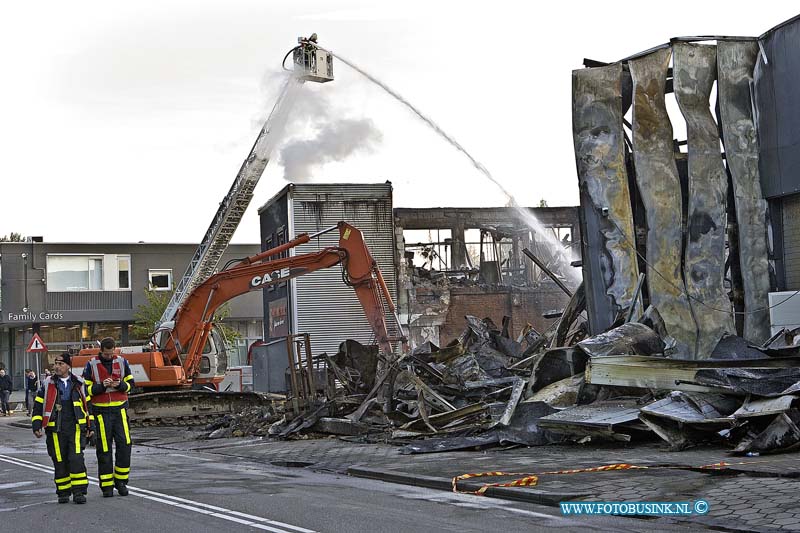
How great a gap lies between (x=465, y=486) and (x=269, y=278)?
607 inches

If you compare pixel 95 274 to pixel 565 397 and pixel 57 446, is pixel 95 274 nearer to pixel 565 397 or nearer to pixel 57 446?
pixel 565 397

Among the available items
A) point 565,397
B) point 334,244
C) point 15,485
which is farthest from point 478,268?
point 15,485

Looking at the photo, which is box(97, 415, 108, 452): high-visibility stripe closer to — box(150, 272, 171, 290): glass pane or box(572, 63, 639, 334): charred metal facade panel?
box(572, 63, 639, 334): charred metal facade panel

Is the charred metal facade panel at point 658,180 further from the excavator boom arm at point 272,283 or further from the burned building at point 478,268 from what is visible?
the burned building at point 478,268

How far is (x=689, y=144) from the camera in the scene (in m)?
19.5

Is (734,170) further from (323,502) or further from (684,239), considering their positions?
(323,502)

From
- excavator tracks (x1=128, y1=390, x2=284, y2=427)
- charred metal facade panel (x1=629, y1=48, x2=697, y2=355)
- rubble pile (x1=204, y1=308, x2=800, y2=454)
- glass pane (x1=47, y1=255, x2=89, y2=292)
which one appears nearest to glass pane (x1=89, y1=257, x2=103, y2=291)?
glass pane (x1=47, y1=255, x2=89, y2=292)

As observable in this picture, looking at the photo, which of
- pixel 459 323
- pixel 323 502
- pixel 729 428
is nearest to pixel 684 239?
pixel 729 428

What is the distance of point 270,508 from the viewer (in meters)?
10.4

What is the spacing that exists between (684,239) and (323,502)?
11270 millimetres

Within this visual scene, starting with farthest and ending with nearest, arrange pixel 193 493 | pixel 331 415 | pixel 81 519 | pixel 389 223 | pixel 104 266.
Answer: pixel 104 266 < pixel 389 223 < pixel 331 415 < pixel 193 493 < pixel 81 519

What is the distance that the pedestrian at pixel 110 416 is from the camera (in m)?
11.7

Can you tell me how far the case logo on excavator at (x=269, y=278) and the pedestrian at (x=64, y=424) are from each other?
14104 millimetres

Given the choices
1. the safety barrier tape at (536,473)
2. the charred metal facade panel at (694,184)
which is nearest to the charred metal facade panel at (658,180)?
the charred metal facade panel at (694,184)
